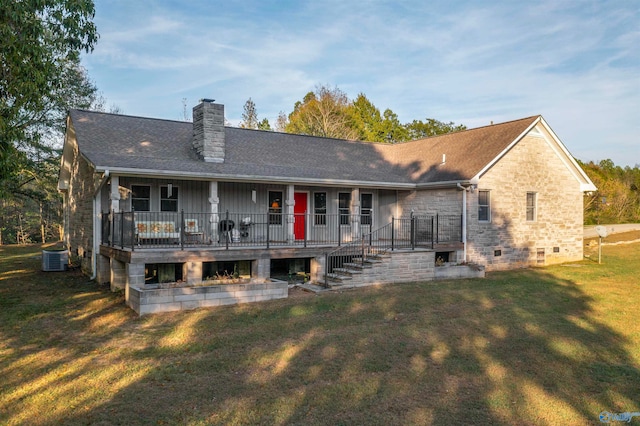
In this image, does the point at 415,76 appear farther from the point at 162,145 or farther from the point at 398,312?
the point at 398,312

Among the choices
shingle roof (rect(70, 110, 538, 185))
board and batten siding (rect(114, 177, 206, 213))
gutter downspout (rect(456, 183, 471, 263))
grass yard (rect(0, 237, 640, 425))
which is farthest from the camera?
gutter downspout (rect(456, 183, 471, 263))

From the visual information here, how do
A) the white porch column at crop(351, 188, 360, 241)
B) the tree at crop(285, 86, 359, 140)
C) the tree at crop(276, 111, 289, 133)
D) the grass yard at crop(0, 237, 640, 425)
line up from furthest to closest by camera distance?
the tree at crop(276, 111, 289, 133) → the tree at crop(285, 86, 359, 140) → the white porch column at crop(351, 188, 360, 241) → the grass yard at crop(0, 237, 640, 425)

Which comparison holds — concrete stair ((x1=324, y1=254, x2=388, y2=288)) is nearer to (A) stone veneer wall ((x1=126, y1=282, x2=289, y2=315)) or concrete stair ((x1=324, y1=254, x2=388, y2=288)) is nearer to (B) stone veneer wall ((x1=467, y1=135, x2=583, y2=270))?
(A) stone veneer wall ((x1=126, y1=282, x2=289, y2=315))

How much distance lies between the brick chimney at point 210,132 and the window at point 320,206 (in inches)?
161

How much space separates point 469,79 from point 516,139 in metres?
9.64

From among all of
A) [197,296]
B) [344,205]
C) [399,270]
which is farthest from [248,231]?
[197,296]

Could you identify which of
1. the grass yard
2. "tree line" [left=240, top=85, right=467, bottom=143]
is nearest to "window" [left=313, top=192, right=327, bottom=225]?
the grass yard

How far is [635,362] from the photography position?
7070 mm

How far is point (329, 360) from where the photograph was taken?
7.00 meters

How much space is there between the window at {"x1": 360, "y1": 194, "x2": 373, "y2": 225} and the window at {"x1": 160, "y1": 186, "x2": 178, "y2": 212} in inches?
295

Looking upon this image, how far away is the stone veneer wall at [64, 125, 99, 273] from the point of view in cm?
1541

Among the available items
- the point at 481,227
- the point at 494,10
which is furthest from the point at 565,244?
the point at 494,10

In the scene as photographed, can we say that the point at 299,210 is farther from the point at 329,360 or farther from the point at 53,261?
the point at 329,360

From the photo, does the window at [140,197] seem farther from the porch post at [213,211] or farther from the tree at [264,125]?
the tree at [264,125]
